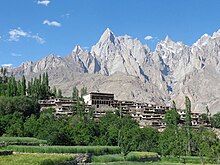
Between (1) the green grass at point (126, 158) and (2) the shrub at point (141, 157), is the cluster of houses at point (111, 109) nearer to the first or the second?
(2) the shrub at point (141, 157)

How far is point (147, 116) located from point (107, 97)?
1970 centimetres

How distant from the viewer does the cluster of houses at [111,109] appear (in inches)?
6122

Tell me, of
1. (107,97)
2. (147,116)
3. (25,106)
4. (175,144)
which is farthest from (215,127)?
(25,106)

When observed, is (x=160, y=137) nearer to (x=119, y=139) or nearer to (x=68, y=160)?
(x=119, y=139)

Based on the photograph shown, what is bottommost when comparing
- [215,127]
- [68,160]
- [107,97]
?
[68,160]

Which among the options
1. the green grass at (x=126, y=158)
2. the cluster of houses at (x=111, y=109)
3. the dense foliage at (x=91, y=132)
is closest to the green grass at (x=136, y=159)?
the green grass at (x=126, y=158)

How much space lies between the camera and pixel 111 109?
16862 cm

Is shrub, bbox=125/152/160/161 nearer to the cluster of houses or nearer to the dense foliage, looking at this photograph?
the dense foliage

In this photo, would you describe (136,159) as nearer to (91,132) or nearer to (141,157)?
(141,157)

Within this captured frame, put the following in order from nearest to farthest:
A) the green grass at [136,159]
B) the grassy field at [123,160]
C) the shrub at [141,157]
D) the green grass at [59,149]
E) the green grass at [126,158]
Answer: the green grass at [59,149]
the grassy field at [123,160]
the green grass at [136,159]
the green grass at [126,158]
the shrub at [141,157]

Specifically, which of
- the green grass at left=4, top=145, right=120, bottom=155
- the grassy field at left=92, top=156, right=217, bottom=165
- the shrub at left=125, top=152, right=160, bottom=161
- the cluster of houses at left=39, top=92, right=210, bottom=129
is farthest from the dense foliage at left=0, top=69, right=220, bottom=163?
the cluster of houses at left=39, top=92, right=210, bottom=129

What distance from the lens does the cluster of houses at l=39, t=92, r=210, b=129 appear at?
156 metres

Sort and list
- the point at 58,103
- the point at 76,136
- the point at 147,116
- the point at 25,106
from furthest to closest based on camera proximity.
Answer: the point at 147,116
the point at 58,103
the point at 25,106
the point at 76,136

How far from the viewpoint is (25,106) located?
5049 inches
